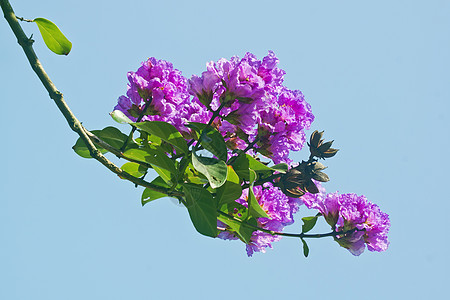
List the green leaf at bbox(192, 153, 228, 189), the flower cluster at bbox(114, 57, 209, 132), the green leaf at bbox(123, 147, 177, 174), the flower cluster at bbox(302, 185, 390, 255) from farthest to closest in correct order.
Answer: the flower cluster at bbox(302, 185, 390, 255) → the flower cluster at bbox(114, 57, 209, 132) → the green leaf at bbox(123, 147, 177, 174) → the green leaf at bbox(192, 153, 228, 189)

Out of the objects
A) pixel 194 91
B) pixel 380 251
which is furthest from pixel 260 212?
pixel 380 251

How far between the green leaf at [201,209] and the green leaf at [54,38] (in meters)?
0.51

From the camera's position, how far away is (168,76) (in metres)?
1.25

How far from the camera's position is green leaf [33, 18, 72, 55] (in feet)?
4.01

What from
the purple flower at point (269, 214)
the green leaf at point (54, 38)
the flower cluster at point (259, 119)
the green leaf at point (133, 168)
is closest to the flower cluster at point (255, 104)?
the flower cluster at point (259, 119)

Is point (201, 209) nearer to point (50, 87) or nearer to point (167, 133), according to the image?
point (167, 133)

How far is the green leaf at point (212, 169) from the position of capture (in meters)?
0.98

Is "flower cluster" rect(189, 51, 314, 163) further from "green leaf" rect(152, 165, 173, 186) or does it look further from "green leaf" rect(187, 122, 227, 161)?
"green leaf" rect(152, 165, 173, 186)

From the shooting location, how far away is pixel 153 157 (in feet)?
3.61

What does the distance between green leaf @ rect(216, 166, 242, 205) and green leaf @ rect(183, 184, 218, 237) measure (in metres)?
0.03

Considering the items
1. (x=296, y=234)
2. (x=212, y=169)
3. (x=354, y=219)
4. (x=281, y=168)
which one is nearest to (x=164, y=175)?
(x=212, y=169)

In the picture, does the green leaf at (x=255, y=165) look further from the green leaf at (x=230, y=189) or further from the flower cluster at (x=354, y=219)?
the flower cluster at (x=354, y=219)

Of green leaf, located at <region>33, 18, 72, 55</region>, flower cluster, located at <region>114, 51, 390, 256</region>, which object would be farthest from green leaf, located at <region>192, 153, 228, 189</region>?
green leaf, located at <region>33, 18, 72, 55</region>

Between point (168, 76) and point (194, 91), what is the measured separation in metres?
0.12
